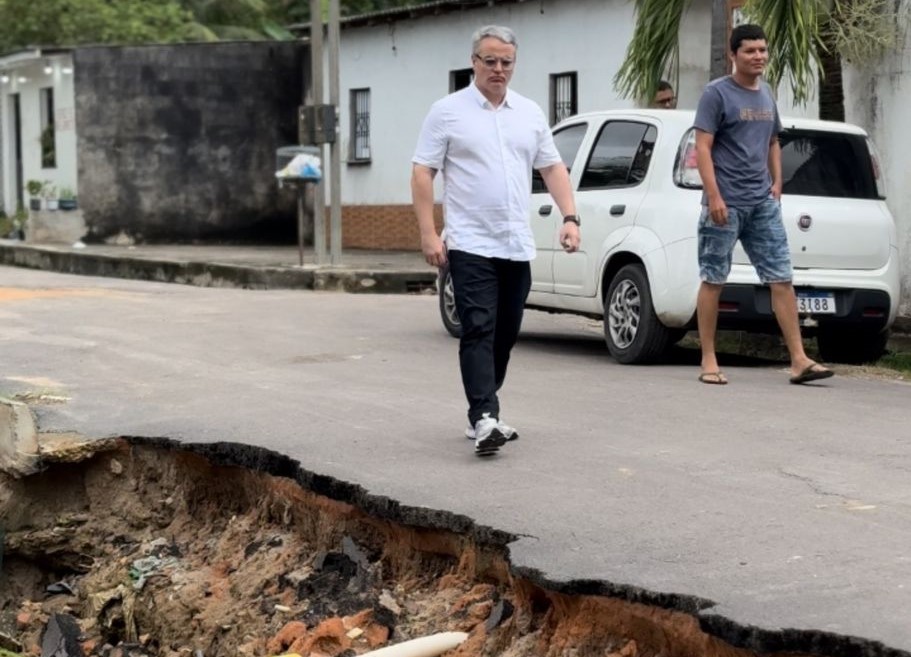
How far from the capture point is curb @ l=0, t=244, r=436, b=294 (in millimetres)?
18047

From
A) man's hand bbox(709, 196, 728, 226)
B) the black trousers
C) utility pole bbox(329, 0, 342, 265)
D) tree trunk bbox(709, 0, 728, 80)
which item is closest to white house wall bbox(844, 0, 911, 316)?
tree trunk bbox(709, 0, 728, 80)

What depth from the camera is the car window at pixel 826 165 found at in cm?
1036

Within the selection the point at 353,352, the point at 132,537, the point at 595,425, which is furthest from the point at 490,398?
the point at 353,352

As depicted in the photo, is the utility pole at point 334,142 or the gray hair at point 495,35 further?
the utility pole at point 334,142

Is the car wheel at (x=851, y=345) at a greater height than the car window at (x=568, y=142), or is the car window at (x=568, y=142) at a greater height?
the car window at (x=568, y=142)

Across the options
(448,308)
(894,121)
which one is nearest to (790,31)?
(894,121)

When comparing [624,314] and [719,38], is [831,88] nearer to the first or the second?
[719,38]

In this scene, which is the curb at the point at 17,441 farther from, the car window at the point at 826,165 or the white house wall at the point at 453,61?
the white house wall at the point at 453,61

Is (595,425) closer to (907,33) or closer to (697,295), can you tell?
(697,295)

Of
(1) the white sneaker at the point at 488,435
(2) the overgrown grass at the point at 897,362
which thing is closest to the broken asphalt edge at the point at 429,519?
(1) the white sneaker at the point at 488,435

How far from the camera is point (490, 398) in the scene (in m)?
7.09

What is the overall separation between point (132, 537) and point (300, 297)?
8665 millimetres

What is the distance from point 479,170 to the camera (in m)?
7.14

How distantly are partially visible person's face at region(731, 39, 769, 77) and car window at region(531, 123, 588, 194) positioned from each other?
2374 millimetres
